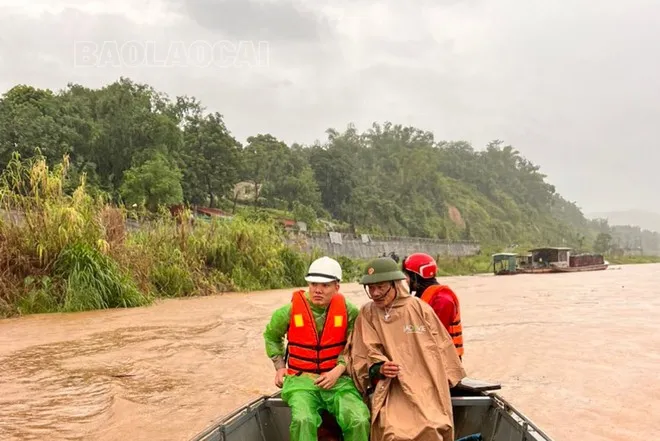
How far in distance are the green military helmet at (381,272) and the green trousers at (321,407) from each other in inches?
25.4

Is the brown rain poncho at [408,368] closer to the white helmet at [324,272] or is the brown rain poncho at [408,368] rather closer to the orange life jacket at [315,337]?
the orange life jacket at [315,337]

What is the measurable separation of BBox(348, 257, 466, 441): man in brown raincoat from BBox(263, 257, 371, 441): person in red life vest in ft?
0.33

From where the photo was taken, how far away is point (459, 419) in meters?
3.80

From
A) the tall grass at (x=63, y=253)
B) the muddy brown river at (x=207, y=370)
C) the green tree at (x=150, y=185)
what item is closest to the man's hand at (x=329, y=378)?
the muddy brown river at (x=207, y=370)

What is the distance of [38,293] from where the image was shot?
1101 centimetres

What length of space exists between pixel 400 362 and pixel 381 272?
51 cm

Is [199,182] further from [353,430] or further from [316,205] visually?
[353,430]

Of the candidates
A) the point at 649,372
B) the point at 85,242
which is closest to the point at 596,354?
the point at 649,372

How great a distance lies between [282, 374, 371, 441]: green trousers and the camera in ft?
10.4

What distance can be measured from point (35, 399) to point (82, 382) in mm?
737

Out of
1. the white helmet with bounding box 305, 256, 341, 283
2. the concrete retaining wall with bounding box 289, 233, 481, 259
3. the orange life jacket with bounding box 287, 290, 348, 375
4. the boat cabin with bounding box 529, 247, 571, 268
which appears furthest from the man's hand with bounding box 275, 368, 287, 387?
the boat cabin with bounding box 529, 247, 571, 268

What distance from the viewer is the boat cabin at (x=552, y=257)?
132ft

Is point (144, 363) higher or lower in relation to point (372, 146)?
lower

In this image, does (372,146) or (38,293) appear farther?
(372,146)
